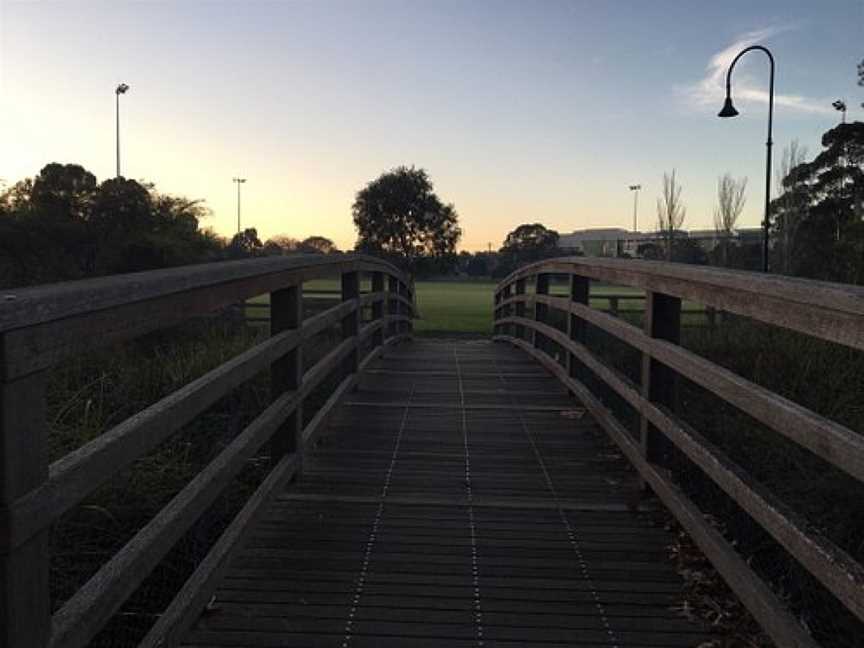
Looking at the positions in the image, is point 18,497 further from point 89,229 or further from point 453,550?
point 89,229

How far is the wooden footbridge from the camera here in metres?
2.02

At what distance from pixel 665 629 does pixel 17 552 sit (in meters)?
2.23

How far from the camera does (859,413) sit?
5930 millimetres

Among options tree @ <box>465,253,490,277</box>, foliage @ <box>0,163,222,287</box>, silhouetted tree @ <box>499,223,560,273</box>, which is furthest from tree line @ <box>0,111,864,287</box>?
tree @ <box>465,253,490,277</box>

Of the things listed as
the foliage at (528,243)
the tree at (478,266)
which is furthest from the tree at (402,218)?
the tree at (478,266)

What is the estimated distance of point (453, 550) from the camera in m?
3.86

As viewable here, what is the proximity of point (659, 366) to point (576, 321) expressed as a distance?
274 cm

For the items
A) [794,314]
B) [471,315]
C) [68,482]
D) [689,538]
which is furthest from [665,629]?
[471,315]

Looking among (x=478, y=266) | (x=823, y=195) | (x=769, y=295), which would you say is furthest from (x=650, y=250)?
(x=478, y=266)

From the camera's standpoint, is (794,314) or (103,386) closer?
(794,314)

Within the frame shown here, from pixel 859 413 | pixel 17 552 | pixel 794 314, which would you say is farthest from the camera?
pixel 859 413

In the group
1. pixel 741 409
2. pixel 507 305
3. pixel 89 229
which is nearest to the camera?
pixel 741 409

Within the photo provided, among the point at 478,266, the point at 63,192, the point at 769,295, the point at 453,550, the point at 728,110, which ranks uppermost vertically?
the point at 728,110

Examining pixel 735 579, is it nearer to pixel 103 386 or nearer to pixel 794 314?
pixel 794 314
